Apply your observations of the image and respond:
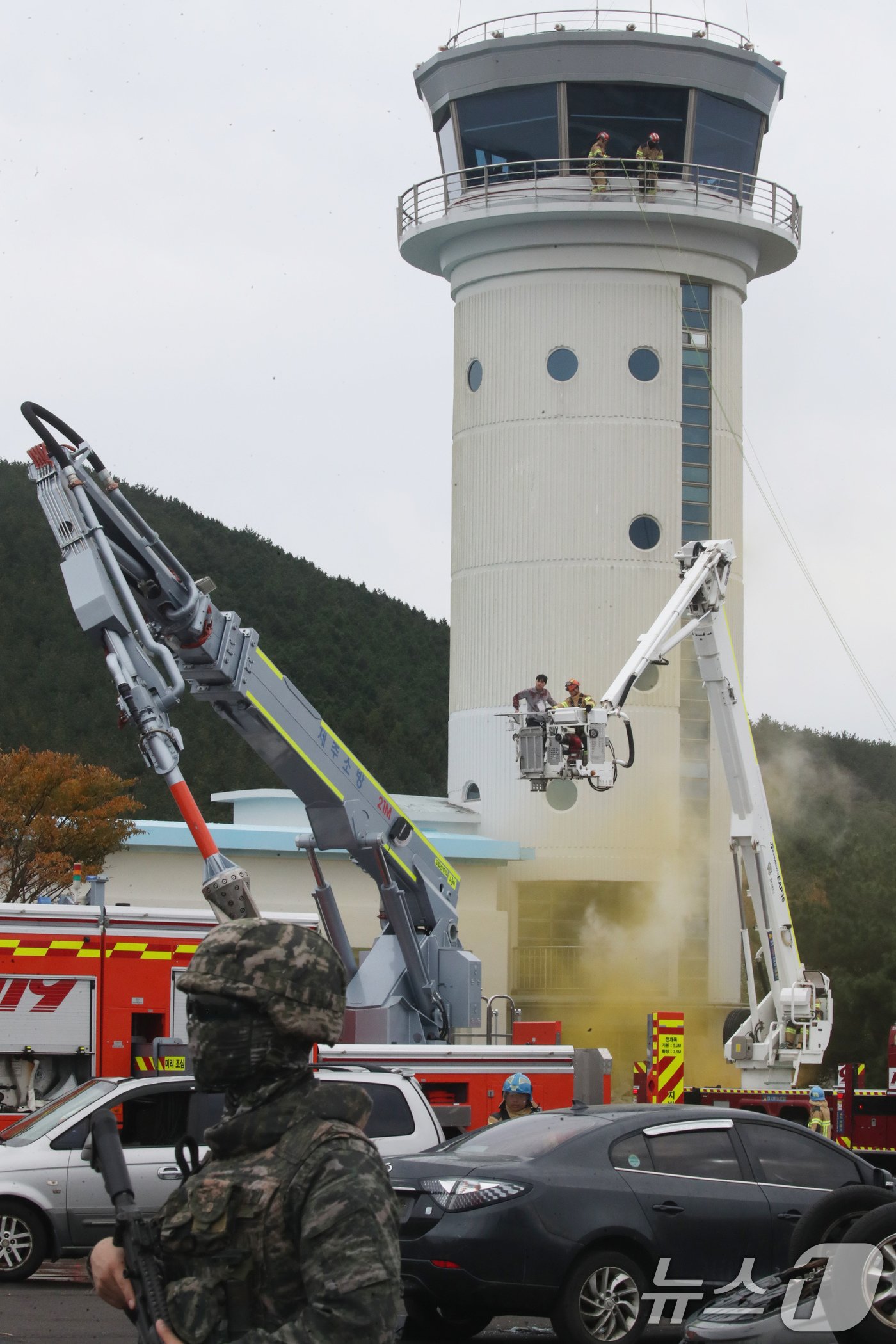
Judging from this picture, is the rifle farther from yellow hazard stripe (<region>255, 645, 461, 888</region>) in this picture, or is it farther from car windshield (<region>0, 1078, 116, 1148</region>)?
yellow hazard stripe (<region>255, 645, 461, 888</region>)

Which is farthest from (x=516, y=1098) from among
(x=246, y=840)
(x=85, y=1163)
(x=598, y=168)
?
(x=598, y=168)

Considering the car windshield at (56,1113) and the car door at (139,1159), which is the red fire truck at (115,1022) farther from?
the car door at (139,1159)

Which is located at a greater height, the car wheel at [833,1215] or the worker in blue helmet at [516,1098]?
the worker in blue helmet at [516,1098]

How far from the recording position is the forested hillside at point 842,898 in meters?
41.7

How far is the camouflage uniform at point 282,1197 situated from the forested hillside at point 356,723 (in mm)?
38521

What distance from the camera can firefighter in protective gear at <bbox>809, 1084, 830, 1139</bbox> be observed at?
69.3ft

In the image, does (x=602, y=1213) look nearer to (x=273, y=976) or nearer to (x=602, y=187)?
(x=273, y=976)

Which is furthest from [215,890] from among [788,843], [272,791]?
[788,843]

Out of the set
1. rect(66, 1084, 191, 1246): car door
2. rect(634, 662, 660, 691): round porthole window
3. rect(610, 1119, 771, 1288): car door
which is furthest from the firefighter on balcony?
rect(634, 662, 660, 691): round porthole window

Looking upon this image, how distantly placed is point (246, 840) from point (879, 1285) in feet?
95.9

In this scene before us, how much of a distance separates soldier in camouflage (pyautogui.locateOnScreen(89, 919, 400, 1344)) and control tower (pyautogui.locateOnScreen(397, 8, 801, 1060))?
37.7m

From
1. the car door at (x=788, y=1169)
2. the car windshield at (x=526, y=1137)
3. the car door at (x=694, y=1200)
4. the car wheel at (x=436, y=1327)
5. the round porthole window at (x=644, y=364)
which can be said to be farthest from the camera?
the round porthole window at (x=644, y=364)

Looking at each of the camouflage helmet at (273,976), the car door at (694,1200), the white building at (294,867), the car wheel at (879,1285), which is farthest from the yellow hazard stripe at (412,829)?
the camouflage helmet at (273,976)

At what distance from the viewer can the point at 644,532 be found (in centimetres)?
4206
